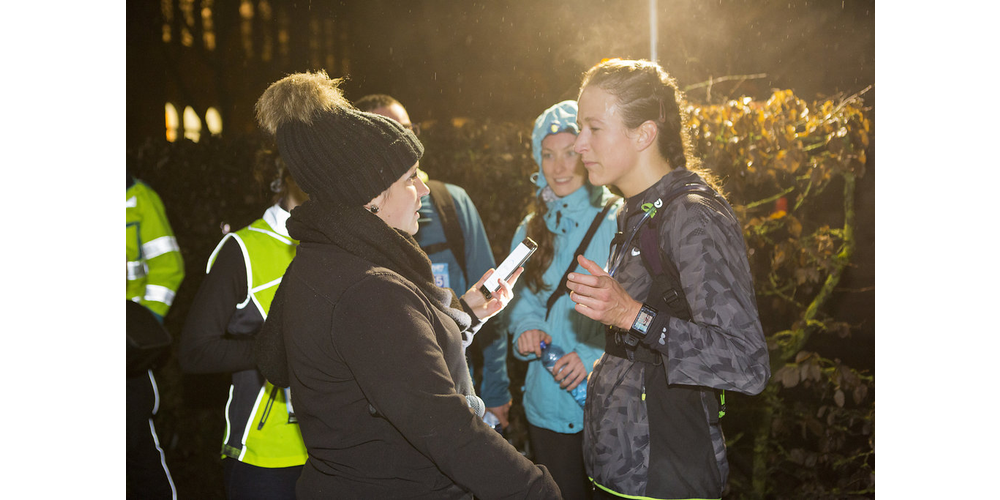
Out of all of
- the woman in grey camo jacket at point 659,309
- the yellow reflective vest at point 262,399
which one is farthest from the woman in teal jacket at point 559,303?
the yellow reflective vest at point 262,399

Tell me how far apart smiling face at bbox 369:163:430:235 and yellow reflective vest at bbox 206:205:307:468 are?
966 millimetres

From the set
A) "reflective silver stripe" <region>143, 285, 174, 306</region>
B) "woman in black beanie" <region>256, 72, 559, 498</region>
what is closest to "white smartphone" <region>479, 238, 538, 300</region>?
"woman in black beanie" <region>256, 72, 559, 498</region>

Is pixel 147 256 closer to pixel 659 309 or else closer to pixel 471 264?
pixel 471 264

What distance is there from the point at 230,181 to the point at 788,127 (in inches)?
162

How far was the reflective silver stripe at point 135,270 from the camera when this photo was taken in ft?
11.9

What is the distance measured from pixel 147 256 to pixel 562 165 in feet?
7.84

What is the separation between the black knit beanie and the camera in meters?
1.74

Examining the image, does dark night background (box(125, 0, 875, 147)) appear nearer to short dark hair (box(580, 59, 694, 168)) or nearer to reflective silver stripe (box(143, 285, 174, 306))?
reflective silver stripe (box(143, 285, 174, 306))

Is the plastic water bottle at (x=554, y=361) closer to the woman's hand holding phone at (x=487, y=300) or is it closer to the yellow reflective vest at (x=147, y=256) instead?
the woman's hand holding phone at (x=487, y=300)

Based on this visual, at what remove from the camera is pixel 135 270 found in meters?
3.65

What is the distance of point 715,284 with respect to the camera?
1787 millimetres

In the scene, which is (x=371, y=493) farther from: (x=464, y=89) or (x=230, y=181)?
(x=464, y=89)

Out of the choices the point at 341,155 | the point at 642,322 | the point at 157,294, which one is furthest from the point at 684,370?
the point at 157,294
